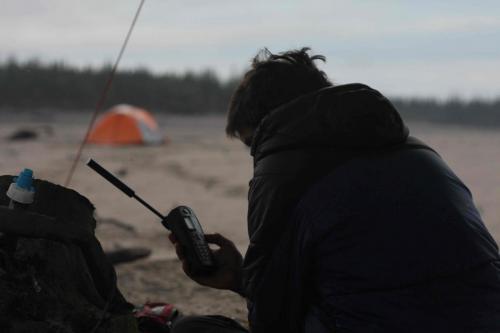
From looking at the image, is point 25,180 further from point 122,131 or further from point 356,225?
point 122,131

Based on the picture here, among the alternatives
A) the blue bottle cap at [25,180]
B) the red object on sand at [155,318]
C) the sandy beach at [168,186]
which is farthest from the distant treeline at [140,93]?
the blue bottle cap at [25,180]

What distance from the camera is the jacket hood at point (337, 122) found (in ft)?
6.85

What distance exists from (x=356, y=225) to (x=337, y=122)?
29cm

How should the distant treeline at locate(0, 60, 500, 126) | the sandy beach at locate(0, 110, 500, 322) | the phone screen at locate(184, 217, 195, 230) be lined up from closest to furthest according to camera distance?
1. the phone screen at locate(184, 217, 195, 230)
2. the sandy beach at locate(0, 110, 500, 322)
3. the distant treeline at locate(0, 60, 500, 126)

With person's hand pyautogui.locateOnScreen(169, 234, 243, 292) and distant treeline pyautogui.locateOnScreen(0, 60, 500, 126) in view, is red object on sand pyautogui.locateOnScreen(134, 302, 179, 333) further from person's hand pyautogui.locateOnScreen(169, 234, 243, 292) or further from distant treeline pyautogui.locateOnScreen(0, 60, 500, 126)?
distant treeline pyautogui.locateOnScreen(0, 60, 500, 126)

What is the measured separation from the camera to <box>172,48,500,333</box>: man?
79.5 inches

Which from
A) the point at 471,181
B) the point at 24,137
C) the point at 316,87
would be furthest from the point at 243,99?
the point at 24,137

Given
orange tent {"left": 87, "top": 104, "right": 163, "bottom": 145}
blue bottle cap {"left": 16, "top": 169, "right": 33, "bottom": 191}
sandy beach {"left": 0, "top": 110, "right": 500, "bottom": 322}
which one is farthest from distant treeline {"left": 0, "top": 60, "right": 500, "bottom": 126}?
blue bottle cap {"left": 16, "top": 169, "right": 33, "bottom": 191}

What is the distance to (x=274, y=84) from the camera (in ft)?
7.91

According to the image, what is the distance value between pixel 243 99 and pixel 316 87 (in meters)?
0.25

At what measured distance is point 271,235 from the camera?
2094mm

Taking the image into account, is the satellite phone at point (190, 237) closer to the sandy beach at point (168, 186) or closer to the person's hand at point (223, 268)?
the person's hand at point (223, 268)

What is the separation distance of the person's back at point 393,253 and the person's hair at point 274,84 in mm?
424

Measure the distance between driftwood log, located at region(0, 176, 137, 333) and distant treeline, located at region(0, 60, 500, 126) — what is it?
86.3 feet
